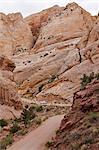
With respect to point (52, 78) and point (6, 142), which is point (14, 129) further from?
point (52, 78)

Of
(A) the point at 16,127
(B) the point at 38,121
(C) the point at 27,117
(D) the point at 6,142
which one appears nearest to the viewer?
(D) the point at 6,142

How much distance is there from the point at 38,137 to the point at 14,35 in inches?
2329

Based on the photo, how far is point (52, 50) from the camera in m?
65.9

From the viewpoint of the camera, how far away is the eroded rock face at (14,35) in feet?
263

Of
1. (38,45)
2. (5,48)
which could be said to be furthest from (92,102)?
(5,48)

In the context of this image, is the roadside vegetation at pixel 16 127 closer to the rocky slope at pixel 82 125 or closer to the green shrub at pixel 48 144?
the green shrub at pixel 48 144

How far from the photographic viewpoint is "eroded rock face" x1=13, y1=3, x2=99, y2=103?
5178 centimetres

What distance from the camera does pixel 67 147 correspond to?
830 inches

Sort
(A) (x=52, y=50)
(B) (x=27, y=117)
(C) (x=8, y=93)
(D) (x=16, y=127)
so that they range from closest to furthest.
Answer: (D) (x=16, y=127)
(B) (x=27, y=117)
(C) (x=8, y=93)
(A) (x=52, y=50)

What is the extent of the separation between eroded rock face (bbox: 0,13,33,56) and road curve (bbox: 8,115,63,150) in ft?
164

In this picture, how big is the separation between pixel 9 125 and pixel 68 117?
341 inches

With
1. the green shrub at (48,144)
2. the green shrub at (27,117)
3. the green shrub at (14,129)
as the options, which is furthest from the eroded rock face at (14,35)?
the green shrub at (48,144)

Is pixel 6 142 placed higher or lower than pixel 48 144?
lower

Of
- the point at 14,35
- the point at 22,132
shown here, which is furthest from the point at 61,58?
the point at 22,132
